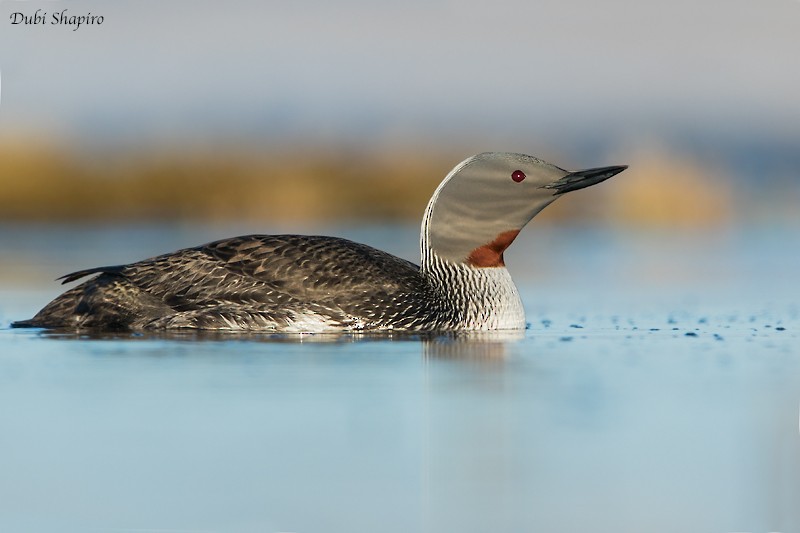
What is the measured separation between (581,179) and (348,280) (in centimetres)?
129

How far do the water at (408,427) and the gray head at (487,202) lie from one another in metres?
0.55

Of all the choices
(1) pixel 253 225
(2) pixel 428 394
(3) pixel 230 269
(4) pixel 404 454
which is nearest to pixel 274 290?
(3) pixel 230 269

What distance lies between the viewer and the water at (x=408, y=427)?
4363mm

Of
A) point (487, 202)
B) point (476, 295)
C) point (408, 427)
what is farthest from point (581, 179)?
point (408, 427)

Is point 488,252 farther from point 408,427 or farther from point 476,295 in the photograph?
point 408,427

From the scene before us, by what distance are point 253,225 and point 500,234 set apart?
924cm

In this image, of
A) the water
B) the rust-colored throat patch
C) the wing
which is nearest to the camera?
the water

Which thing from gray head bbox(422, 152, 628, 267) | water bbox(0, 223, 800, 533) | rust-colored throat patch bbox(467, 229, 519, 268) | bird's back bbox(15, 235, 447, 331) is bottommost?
water bbox(0, 223, 800, 533)

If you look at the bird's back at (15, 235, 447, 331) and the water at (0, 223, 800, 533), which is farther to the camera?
the bird's back at (15, 235, 447, 331)

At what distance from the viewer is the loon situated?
759cm

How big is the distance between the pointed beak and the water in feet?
2.47

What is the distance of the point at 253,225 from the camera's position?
664 inches

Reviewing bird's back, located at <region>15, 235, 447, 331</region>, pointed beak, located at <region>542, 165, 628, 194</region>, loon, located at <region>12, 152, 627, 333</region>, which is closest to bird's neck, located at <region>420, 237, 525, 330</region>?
loon, located at <region>12, 152, 627, 333</region>

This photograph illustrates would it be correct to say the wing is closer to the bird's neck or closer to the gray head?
the bird's neck
